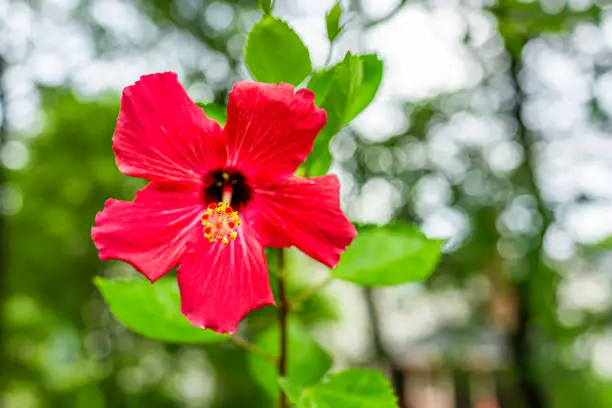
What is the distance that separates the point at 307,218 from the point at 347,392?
151mm

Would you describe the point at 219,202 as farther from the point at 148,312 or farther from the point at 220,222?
the point at 148,312

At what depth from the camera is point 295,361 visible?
2.13ft

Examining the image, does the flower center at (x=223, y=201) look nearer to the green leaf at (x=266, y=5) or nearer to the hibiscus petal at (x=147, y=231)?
the hibiscus petal at (x=147, y=231)

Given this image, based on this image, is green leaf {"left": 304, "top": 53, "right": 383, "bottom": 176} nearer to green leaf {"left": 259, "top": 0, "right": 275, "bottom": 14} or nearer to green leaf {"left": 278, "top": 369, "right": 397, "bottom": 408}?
green leaf {"left": 259, "top": 0, "right": 275, "bottom": 14}

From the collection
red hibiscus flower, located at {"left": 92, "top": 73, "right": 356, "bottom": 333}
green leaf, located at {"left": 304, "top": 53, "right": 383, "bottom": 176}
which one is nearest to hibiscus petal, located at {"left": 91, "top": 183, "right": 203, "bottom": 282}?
red hibiscus flower, located at {"left": 92, "top": 73, "right": 356, "bottom": 333}

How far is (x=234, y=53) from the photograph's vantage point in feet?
17.6

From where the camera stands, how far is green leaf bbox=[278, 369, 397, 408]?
483mm

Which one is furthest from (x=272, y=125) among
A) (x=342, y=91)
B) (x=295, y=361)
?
(x=295, y=361)

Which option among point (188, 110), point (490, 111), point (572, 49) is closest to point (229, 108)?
point (188, 110)

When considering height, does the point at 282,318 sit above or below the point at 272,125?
below

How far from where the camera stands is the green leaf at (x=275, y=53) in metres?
0.50

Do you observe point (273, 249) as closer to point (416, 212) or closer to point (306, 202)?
point (306, 202)

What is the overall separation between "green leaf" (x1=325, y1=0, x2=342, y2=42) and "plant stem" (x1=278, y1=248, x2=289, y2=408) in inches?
7.5

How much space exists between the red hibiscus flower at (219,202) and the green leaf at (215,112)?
4 centimetres
